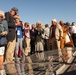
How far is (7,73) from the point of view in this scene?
19.9 feet

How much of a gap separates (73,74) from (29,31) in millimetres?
7747

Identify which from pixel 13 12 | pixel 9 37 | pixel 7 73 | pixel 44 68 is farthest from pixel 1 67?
pixel 13 12

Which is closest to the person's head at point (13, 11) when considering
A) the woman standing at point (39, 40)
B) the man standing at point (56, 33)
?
the man standing at point (56, 33)

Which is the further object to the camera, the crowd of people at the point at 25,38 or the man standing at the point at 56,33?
the man standing at the point at 56,33

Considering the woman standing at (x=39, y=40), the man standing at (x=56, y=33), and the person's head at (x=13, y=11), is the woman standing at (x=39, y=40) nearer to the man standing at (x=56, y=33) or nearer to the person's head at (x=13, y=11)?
the man standing at (x=56, y=33)

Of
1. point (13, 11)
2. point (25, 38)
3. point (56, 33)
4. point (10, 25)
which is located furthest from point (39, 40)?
point (10, 25)

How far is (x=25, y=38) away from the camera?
47.3 ft

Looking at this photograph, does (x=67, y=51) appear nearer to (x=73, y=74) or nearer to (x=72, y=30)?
(x=73, y=74)

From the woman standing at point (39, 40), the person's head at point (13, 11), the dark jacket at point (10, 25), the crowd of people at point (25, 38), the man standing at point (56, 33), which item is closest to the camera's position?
the crowd of people at point (25, 38)

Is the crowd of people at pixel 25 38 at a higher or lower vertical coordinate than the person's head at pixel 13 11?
lower

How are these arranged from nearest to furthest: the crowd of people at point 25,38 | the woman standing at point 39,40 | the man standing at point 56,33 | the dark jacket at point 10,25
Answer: the crowd of people at point 25,38
the dark jacket at point 10,25
the man standing at point 56,33
the woman standing at point 39,40

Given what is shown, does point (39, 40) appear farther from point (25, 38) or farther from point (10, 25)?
point (10, 25)

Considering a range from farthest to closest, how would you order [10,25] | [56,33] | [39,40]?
[39,40] → [56,33] → [10,25]

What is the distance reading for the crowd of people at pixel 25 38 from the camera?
7301mm
